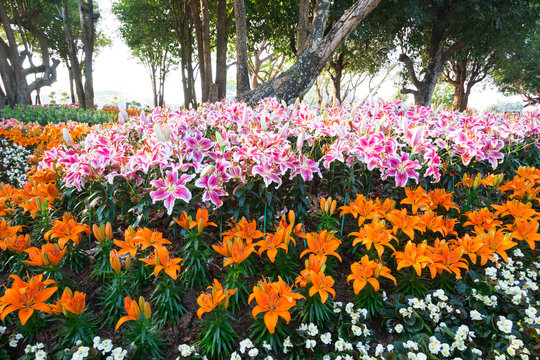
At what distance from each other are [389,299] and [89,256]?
1954 millimetres

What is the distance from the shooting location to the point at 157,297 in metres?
1.82

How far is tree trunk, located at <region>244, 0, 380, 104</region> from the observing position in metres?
6.18

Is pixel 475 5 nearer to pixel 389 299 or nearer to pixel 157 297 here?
pixel 389 299

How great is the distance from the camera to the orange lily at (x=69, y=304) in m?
1.55

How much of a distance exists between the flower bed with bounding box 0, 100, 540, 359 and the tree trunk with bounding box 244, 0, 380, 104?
4.14m

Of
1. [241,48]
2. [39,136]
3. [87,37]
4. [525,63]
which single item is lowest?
[39,136]

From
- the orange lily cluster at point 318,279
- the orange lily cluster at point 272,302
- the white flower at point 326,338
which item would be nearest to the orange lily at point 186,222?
the orange lily cluster at point 272,302

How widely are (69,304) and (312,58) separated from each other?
19.6 ft

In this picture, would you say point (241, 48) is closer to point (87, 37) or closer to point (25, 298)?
point (25, 298)

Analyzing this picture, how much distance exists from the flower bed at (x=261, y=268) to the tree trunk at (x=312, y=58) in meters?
4.14

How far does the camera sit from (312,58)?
637 cm

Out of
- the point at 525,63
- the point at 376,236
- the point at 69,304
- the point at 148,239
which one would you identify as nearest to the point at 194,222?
the point at 148,239

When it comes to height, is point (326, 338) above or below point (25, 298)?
below

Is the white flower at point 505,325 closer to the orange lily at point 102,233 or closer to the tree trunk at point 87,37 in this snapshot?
the orange lily at point 102,233
